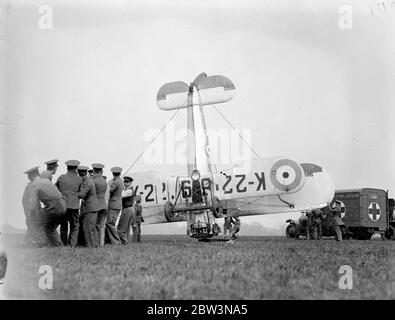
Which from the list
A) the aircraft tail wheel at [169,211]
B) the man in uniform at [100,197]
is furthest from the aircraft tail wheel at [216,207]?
the man in uniform at [100,197]

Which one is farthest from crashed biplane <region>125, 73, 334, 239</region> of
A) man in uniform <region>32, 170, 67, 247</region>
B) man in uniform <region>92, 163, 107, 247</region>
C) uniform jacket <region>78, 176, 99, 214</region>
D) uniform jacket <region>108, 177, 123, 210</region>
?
man in uniform <region>32, 170, 67, 247</region>

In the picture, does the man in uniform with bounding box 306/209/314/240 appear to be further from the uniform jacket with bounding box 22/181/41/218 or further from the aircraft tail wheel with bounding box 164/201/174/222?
the uniform jacket with bounding box 22/181/41/218

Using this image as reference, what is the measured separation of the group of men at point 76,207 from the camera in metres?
10.1

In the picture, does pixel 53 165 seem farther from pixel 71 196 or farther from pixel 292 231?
pixel 292 231

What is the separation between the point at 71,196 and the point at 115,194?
5.30 feet

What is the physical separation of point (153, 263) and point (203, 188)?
8598mm

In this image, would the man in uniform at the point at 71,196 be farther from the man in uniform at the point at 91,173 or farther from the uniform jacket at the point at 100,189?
the man in uniform at the point at 91,173

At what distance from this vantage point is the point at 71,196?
11141mm

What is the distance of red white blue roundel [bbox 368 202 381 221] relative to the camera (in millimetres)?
23438

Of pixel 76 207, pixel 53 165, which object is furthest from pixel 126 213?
pixel 53 165

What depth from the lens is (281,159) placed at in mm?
18000

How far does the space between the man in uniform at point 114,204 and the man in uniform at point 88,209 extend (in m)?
1.16

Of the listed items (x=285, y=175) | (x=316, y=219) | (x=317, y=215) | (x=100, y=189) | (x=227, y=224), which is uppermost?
(x=100, y=189)

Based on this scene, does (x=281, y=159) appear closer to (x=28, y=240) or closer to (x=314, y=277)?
(x=28, y=240)
